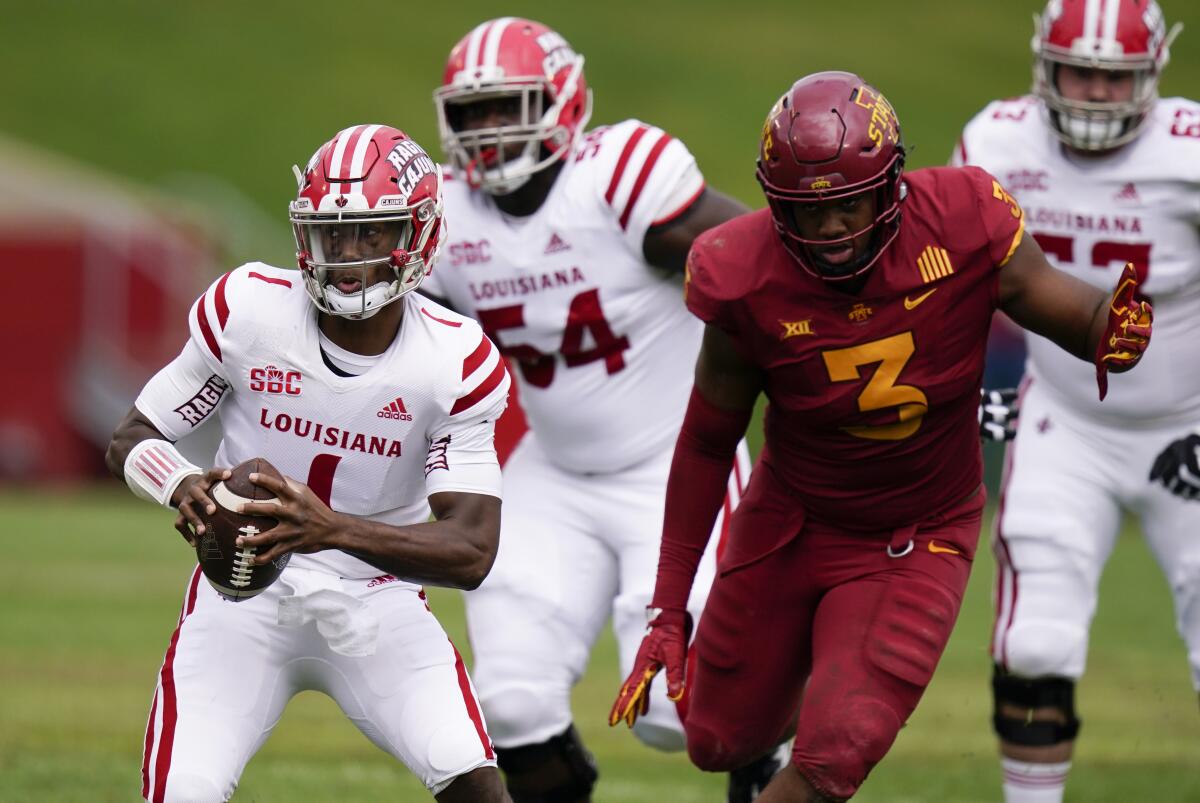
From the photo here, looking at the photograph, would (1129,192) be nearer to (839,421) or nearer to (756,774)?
(839,421)

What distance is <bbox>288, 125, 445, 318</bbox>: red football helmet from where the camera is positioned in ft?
15.2

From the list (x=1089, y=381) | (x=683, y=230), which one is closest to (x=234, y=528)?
(x=683, y=230)

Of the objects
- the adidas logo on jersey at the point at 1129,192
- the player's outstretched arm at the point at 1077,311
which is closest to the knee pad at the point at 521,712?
the player's outstretched arm at the point at 1077,311

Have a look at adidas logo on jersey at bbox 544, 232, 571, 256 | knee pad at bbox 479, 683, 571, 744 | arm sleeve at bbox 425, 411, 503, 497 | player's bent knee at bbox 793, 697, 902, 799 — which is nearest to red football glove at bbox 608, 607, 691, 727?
player's bent knee at bbox 793, 697, 902, 799

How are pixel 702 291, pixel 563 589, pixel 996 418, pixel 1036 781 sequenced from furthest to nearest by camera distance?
pixel 1036 781 → pixel 563 589 → pixel 996 418 → pixel 702 291

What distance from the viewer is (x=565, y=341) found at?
5844 millimetres

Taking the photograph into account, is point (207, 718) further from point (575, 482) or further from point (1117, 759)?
point (1117, 759)

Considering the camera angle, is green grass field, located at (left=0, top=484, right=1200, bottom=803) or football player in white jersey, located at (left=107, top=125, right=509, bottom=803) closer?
football player in white jersey, located at (left=107, top=125, right=509, bottom=803)

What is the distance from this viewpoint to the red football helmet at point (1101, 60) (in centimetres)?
599

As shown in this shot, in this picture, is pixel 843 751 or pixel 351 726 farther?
pixel 351 726

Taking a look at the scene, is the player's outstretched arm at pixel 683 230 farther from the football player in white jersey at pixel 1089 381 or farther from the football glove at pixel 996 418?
the football player in white jersey at pixel 1089 381

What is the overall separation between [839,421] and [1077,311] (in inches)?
25.3

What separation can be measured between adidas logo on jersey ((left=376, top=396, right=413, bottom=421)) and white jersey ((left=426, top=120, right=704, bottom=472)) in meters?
1.18

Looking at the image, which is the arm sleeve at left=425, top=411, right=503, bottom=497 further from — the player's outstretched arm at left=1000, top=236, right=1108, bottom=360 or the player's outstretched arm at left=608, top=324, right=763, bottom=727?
the player's outstretched arm at left=1000, top=236, right=1108, bottom=360
